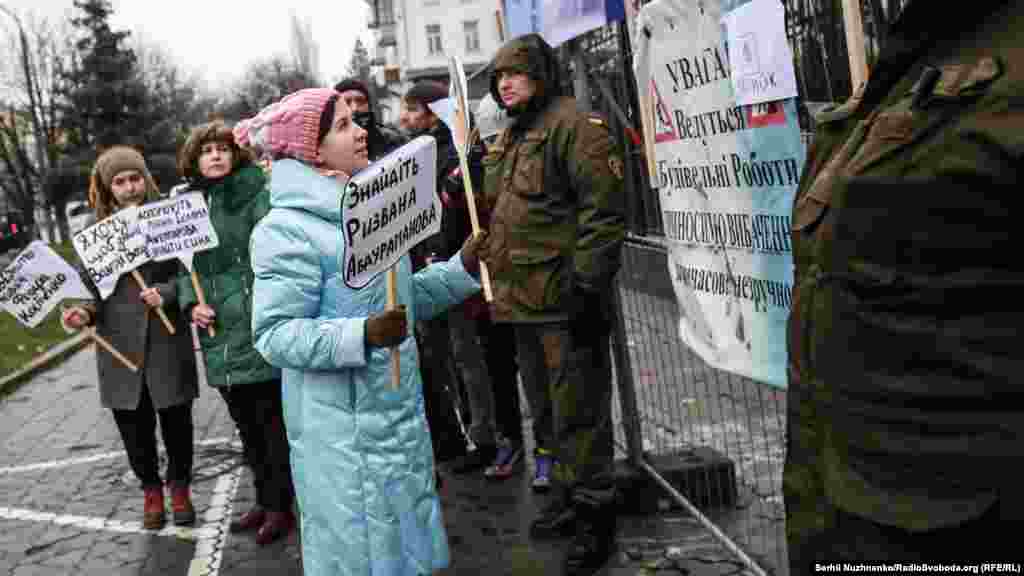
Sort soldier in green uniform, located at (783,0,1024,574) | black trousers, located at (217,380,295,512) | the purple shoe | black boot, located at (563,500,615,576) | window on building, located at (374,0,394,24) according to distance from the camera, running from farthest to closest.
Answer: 1. window on building, located at (374,0,394,24)
2. the purple shoe
3. black trousers, located at (217,380,295,512)
4. black boot, located at (563,500,615,576)
5. soldier in green uniform, located at (783,0,1024,574)

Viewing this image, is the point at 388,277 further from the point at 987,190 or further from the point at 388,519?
the point at 987,190

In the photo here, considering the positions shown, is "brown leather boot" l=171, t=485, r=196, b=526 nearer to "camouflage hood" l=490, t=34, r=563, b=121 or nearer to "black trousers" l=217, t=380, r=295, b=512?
"black trousers" l=217, t=380, r=295, b=512

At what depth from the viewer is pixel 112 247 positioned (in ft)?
17.1

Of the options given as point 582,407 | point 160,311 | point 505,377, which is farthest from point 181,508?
point 582,407

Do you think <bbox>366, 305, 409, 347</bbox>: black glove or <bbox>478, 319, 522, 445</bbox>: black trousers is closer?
<bbox>366, 305, 409, 347</bbox>: black glove

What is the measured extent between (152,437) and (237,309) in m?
0.95

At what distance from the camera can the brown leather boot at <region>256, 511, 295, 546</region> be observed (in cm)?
512

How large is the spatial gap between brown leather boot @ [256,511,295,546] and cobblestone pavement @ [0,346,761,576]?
63mm

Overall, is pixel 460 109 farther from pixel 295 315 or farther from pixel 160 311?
pixel 160 311

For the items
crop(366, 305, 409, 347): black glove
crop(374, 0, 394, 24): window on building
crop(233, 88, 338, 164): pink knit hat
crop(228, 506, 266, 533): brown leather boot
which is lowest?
crop(228, 506, 266, 533): brown leather boot

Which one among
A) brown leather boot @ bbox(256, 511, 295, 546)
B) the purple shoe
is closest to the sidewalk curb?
brown leather boot @ bbox(256, 511, 295, 546)

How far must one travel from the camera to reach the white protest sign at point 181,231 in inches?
200

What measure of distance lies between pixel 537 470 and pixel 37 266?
2.92 meters

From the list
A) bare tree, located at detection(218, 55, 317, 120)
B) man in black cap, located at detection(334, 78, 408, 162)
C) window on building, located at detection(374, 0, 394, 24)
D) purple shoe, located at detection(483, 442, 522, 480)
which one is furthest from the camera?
bare tree, located at detection(218, 55, 317, 120)
